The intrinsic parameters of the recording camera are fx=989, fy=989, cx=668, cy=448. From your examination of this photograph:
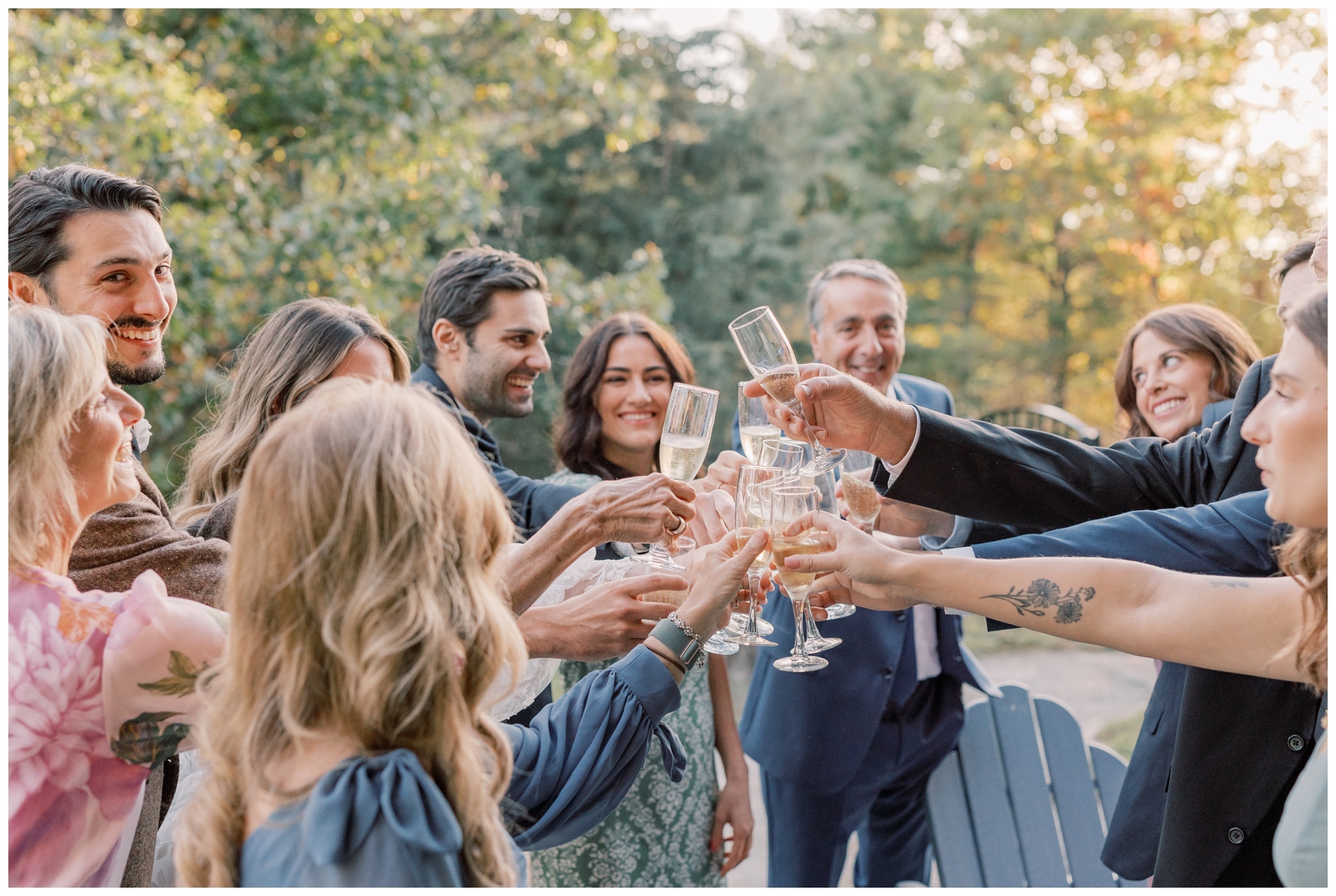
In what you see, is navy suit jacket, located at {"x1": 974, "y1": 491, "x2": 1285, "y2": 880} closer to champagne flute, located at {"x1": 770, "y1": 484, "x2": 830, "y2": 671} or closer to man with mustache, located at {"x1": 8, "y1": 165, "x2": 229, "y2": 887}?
champagne flute, located at {"x1": 770, "y1": 484, "x2": 830, "y2": 671}

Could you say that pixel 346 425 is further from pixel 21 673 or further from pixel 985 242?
pixel 985 242

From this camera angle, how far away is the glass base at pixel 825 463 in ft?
9.12

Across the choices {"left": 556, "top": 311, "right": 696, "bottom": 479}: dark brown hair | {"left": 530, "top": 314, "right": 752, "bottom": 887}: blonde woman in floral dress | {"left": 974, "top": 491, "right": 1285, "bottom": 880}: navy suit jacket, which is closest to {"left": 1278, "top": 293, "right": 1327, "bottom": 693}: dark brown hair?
{"left": 974, "top": 491, "right": 1285, "bottom": 880}: navy suit jacket

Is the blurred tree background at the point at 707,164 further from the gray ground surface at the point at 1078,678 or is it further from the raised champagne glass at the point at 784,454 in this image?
the gray ground surface at the point at 1078,678

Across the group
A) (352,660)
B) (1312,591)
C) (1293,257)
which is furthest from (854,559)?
(1293,257)

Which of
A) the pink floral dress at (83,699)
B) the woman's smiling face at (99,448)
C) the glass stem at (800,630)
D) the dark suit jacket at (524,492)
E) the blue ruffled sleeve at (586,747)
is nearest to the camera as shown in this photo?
the pink floral dress at (83,699)

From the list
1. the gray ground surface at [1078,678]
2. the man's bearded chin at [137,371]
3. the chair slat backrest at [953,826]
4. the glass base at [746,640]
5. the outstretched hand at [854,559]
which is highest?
the man's bearded chin at [137,371]

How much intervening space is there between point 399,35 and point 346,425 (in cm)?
777

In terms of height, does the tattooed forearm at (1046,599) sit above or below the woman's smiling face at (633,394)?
below

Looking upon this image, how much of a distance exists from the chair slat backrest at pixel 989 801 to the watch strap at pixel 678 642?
246 centimetres

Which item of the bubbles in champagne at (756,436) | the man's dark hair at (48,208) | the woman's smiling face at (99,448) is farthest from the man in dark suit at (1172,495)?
the man's dark hair at (48,208)

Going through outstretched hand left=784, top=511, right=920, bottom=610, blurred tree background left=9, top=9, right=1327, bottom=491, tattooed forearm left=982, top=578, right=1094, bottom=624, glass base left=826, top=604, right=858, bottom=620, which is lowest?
glass base left=826, top=604, right=858, bottom=620

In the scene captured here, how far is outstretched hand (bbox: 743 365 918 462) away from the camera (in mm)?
2779

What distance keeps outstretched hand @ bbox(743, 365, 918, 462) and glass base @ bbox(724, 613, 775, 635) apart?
0.59 metres
